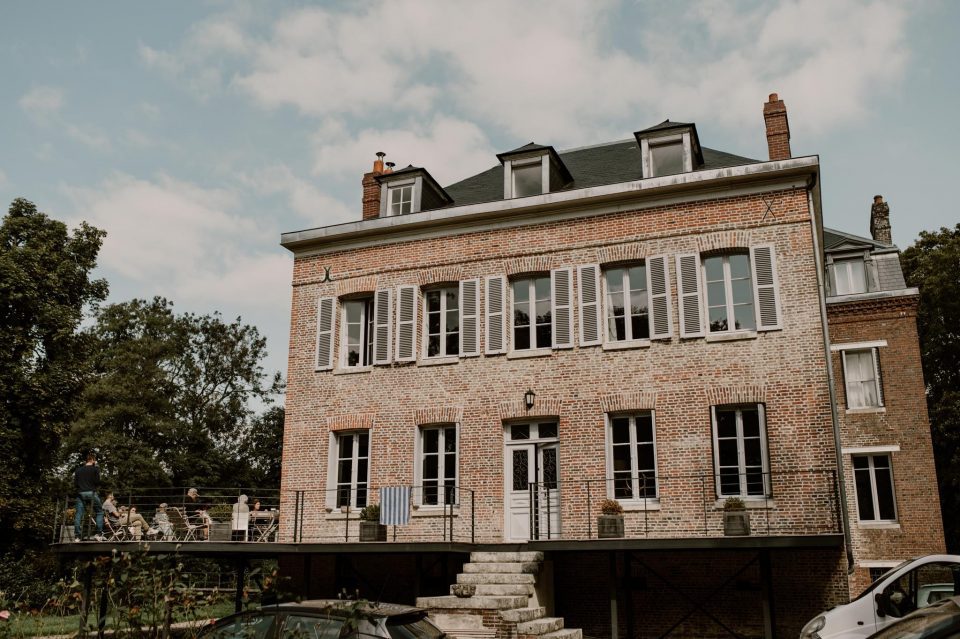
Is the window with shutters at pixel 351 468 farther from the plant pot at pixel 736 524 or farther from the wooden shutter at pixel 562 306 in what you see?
the plant pot at pixel 736 524

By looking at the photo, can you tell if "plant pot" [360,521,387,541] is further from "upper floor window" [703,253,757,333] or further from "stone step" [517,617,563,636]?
"upper floor window" [703,253,757,333]

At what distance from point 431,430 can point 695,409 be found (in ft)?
17.0

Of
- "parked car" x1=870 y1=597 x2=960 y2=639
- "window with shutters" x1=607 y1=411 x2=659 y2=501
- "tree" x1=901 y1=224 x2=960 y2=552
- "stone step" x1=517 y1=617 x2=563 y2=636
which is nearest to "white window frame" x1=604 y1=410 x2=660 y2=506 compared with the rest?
"window with shutters" x1=607 y1=411 x2=659 y2=501

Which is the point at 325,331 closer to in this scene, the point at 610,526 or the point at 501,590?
the point at 501,590

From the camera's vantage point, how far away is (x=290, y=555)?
16.7 m

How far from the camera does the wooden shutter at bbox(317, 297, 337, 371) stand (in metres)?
17.7

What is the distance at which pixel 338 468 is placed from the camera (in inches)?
673

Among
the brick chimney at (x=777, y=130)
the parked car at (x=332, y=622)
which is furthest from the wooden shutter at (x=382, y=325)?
the parked car at (x=332, y=622)

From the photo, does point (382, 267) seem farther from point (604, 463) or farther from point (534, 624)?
point (534, 624)

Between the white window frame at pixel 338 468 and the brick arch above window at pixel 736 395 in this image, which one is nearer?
the brick arch above window at pixel 736 395

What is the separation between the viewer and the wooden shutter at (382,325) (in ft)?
56.6

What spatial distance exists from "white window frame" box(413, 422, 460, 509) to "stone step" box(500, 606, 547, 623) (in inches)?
147

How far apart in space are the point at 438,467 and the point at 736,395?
5.79 m

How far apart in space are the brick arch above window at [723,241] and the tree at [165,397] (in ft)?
87.0
